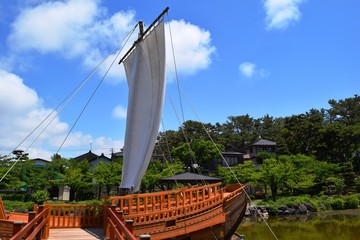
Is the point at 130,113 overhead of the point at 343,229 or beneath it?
overhead

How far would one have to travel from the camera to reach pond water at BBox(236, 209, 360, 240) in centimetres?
2052

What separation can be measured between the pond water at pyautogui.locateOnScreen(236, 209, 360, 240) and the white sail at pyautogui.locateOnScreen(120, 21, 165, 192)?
11.0 meters

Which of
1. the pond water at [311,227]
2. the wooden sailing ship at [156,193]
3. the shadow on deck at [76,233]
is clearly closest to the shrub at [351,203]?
the pond water at [311,227]

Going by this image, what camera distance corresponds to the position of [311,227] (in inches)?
963

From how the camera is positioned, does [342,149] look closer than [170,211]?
No

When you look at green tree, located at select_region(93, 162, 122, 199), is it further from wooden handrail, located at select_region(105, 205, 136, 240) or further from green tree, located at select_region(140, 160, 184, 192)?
wooden handrail, located at select_region(105, 205, 136, 240)

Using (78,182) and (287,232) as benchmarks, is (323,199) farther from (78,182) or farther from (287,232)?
(78,182)

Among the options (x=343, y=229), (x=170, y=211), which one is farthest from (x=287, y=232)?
(x=170, y=211)

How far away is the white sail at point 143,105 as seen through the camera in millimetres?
12297

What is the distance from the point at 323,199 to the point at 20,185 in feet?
109

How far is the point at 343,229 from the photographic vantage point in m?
23.6

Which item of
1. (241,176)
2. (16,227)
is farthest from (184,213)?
(241,176)

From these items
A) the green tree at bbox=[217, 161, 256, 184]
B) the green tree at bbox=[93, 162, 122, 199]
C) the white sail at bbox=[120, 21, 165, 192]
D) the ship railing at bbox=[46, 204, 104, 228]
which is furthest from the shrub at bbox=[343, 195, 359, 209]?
the ship railing at bbox=[46, 204, 104, 228]

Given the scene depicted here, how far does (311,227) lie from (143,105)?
18.3m
